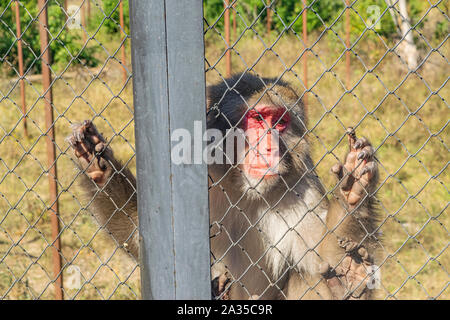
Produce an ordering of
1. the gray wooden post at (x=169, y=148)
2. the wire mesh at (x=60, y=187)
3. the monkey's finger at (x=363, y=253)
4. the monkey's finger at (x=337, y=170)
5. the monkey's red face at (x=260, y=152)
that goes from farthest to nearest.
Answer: the wire mesh at (x=60, y=187) < the monkey's finger at (x=363, y=253) < the monkey's red face at (x=260, y=152) < the monkey's finger at (x=337, y=170) < the gray wooden post at (x=169, y=148)

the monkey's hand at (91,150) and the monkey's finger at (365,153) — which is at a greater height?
the monkey's hand at (91,150)

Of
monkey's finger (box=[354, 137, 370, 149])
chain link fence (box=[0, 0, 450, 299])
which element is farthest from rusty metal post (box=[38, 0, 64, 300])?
monkey's finger (box=[354, 137, 370, 149])

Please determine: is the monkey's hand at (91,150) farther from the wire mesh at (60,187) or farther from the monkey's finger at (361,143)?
the monkey's finger at (361,143)

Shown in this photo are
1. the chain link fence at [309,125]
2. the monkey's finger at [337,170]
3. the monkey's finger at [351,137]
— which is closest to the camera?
the monkey's finger at [351,137]

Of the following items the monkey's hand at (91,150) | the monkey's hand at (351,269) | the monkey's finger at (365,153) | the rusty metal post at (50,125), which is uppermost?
the rusty metal post at (50,125)

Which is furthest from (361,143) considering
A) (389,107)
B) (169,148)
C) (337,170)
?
(389,107)

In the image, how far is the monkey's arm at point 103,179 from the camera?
2881 mm

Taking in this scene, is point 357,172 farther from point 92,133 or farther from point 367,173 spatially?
point 92,133

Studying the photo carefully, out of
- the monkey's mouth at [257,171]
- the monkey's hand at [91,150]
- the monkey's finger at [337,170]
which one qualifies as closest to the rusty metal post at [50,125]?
the monkey's hand at [91,150]

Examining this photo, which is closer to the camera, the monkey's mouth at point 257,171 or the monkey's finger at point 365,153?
the monkey's finger at point 365,153

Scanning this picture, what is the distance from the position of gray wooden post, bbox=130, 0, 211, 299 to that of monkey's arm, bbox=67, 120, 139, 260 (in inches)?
14.4

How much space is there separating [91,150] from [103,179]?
251 millimetres

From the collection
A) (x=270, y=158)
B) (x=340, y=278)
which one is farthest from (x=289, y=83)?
(x=340, y=278)
